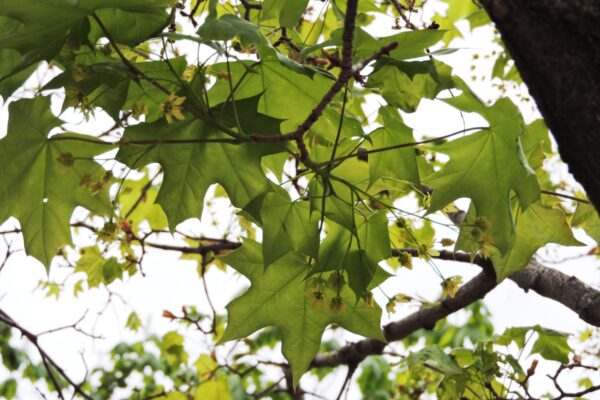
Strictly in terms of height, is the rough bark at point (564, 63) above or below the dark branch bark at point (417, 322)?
above

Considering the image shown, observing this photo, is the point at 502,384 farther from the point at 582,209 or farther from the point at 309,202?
the point at 309,202

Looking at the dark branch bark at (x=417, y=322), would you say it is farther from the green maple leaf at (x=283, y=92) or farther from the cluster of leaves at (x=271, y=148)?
the green maple leaf at (x=283, y=92)

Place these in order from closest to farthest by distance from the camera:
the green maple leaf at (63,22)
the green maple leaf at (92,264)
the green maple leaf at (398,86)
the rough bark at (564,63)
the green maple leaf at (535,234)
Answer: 1. the rough bark at (564,63)
2. the green maple leaf at (63,22)
3. the green maple leaf at (398,86)
4. the green maple leaf at (535,234)
5. the green maple leaf at (92,264)

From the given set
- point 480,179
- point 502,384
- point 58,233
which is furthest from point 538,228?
point 58,233

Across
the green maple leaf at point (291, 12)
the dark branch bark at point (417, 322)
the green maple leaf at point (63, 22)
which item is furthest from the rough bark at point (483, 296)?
the green maple leaf at point (63, 22)

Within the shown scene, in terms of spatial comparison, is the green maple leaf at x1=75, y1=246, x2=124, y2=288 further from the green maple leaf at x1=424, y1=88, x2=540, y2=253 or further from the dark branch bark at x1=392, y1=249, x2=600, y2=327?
the green maple leaf at x1=424, y1=88, x2=540, y2=253

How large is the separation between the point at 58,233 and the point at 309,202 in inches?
15.3

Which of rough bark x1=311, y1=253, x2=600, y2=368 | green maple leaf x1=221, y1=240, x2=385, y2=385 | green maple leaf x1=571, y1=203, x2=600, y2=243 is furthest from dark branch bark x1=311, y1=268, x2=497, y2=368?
green maple leaf x1=221, y1=240, x2=385, y2=385

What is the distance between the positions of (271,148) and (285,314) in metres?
0.30

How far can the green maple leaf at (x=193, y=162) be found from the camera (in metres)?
0.99

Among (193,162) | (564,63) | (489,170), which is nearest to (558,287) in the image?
(489,170)

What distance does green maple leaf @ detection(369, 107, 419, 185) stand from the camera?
3.41ft

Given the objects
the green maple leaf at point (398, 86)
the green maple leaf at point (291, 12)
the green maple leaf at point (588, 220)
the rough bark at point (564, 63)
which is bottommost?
the green maple leaf at point (588, 220)

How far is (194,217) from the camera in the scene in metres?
1.07
